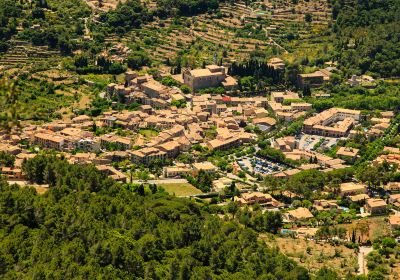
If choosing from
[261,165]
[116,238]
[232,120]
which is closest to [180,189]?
[261,165]

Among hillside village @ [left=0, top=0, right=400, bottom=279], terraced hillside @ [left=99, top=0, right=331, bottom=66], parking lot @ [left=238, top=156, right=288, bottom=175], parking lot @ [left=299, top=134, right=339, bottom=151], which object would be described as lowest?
parking lot @ [left=238, top=156, right=288, bottom=175]

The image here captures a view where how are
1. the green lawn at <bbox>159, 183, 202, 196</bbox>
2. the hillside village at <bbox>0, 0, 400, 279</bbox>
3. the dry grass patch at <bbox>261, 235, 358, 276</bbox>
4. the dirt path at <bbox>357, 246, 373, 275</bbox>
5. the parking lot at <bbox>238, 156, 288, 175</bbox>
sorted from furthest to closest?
the parking lot at <bbox>238, 156, 288, 175</bbox> < the green lawn at <bbox>159, 183, 202, 196</bbox> < the hillside village at <bbox>0, 0, 400, 279</bbox> < the dry grass patch at <bbox>261, 235, 358, 276</bbox> < the dirt path at <bbox>357, 246, 373, 275</bbox>

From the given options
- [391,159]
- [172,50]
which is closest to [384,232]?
[391,159]

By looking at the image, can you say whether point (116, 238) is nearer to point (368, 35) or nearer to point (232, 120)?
point (232, 120)

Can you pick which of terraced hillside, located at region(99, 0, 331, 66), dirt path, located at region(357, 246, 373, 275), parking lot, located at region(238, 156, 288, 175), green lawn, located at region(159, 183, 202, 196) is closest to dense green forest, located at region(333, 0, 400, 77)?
terraced hillside, located at region(99, 0, 331, 66)

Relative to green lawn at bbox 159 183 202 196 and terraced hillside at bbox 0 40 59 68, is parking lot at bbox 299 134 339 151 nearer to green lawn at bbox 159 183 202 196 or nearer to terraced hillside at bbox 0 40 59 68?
green lawn at bbox 159 183 202 196

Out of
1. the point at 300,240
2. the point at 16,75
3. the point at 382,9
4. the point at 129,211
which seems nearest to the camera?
the point at 129,211

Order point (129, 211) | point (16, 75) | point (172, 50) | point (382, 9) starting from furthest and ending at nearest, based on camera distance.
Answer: point (382, 9)
point (172, 50)
point (16, 75)
point (129, 211)

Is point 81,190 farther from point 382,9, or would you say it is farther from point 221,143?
point 382,9

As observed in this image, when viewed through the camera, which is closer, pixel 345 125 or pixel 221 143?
pixel 221 143
